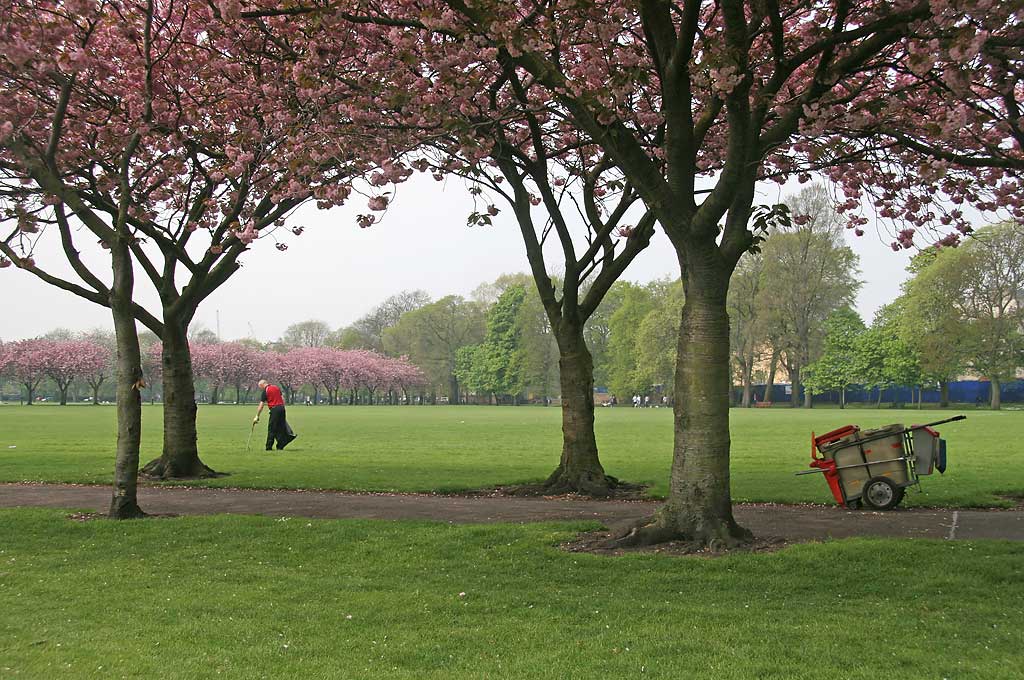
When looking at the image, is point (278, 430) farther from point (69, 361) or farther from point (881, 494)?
point (69, 361)

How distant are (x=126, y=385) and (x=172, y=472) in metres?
6.64

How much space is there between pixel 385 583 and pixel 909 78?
10.2 metres

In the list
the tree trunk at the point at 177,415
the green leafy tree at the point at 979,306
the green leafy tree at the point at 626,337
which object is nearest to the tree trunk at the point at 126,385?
the tree trunk at the point at 177,415

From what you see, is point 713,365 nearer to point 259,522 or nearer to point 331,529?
point 331,529

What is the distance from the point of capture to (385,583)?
26.9 ft

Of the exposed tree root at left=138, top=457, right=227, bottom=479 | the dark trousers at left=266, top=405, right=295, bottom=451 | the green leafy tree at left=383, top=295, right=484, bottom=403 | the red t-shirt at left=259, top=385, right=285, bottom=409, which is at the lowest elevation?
the exposed tree root at left=138, top=457, right=227, bottom=479

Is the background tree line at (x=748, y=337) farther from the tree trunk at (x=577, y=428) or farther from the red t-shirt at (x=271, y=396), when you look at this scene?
the red t-shirt at (x=271, y=396)

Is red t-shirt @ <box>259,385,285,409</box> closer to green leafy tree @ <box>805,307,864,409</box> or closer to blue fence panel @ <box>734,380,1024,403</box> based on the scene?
green leafy tree @ <box>805,307,864,409</box>

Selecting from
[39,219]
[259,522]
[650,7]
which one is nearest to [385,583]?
[259,522]

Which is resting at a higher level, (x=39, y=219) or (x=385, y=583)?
(x=39, y=219)

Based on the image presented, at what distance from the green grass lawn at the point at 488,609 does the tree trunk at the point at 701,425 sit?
854 mm

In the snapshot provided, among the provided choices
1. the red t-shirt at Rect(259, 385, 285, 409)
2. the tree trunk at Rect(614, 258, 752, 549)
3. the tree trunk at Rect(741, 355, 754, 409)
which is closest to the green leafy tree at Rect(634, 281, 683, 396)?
the tree trunk at Rect(741, 355, 754, 409)

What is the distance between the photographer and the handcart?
12.8 m

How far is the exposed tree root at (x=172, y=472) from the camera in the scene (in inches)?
723
